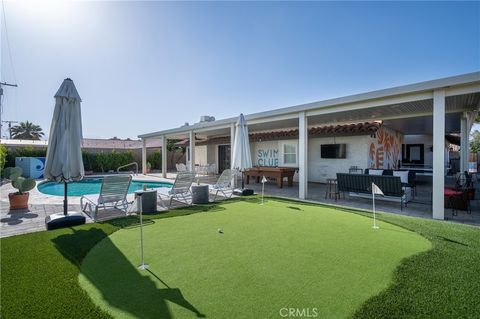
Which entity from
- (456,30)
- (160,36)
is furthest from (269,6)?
(456,30)

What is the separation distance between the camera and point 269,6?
941cm

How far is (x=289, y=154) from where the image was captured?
17141mm

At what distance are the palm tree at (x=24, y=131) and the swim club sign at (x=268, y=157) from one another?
48.4 meters

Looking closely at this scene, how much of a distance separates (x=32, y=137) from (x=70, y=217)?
53.8m

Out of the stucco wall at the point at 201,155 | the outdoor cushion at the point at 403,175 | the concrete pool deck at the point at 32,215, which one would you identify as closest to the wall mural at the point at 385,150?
the outdoor cushion at the point at 403,175

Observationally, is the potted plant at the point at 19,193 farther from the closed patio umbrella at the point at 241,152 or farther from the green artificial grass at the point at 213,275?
the closed patio umbrella at the point at 241,152

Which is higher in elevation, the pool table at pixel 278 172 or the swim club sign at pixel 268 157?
the swim club sign at pixel 268 157

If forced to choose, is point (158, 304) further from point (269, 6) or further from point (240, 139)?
point (269, 6)

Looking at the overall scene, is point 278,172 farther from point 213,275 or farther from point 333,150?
point 213,275

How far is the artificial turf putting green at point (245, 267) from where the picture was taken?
2705 mm

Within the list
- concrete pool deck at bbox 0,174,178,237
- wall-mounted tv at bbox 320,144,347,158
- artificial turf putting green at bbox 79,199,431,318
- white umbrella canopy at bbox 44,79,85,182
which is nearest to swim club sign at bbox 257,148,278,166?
wall-mounted tv at bbox 320,144,347,158

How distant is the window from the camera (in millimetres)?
16791
